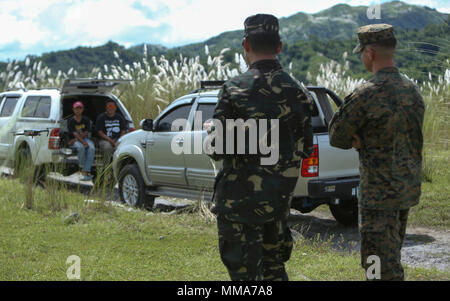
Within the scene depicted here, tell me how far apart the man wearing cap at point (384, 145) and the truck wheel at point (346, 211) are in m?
3.77

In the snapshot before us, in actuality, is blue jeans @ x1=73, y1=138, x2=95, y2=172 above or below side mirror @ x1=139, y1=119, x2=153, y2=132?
below

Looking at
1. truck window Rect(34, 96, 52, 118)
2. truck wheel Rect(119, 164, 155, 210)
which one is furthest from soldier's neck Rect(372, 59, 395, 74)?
truck window Rect(34, 96, 52, 118)

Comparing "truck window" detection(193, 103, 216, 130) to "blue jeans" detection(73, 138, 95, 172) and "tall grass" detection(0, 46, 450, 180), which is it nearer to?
"blue jeans" detection(73, 138, 95, 172)

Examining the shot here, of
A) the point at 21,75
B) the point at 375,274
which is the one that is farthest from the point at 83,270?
the point at 21,75

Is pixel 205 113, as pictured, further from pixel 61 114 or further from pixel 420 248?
pixel 61 114

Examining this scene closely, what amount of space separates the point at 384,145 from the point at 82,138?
8064mm

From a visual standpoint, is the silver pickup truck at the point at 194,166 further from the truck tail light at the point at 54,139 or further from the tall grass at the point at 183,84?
the tall grass at the point at 183,84

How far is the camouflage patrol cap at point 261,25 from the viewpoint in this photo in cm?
352

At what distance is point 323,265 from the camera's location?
219 inches

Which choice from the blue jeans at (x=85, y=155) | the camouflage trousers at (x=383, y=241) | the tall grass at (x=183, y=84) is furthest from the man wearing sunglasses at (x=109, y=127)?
the camouflage trousers at (x=383, y=241)

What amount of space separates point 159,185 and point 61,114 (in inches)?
121

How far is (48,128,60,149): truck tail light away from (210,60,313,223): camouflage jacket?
24.5 ft

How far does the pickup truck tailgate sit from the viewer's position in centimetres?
674

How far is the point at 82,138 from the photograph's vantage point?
10883 mm
